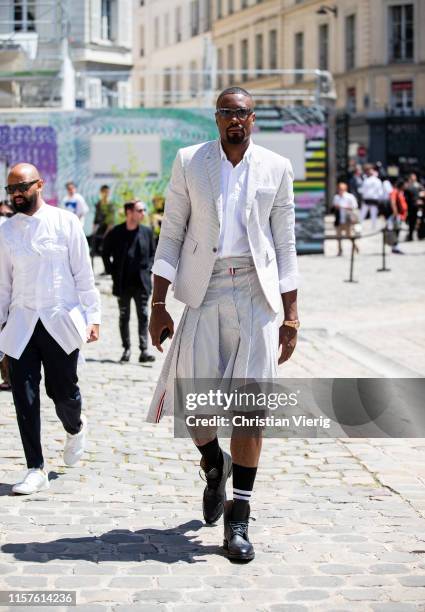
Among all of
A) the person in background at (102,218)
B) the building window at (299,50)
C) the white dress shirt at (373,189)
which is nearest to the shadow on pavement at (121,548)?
the person in background at (102,218)

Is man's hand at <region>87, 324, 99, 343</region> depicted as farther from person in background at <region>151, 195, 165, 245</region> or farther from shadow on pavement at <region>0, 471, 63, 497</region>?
person in background at <region>151, 195, 165, 245</region>

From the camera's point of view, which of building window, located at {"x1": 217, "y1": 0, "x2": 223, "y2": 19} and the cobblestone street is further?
building window, located at {"x1": 217, "y1": 0, "x2": 223, "y2": 19}

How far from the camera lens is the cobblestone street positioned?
194 inches

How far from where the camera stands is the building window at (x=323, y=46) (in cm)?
6150

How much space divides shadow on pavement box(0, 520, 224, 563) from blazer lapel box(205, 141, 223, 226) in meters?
1.39

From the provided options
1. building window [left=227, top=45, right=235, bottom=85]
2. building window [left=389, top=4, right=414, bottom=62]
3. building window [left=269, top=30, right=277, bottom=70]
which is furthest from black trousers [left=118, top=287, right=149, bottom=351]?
building window [left=227, top=45, right=235, bottom=85]

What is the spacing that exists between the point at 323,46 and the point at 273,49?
5182mm

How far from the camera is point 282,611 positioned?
4.68 meters

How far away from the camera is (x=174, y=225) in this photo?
221 inches

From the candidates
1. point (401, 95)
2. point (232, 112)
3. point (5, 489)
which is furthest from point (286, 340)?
point (401, 95)

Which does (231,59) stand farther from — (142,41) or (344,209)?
(344,209)

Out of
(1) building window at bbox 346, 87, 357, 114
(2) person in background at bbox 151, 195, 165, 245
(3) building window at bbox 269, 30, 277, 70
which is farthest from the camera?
(3) building window at bbox 269, 30, 277, 70

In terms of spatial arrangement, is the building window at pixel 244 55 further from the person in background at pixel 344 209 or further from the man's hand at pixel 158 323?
the man's hand at pixel 158 323

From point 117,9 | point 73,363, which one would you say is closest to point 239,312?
point 73,363
